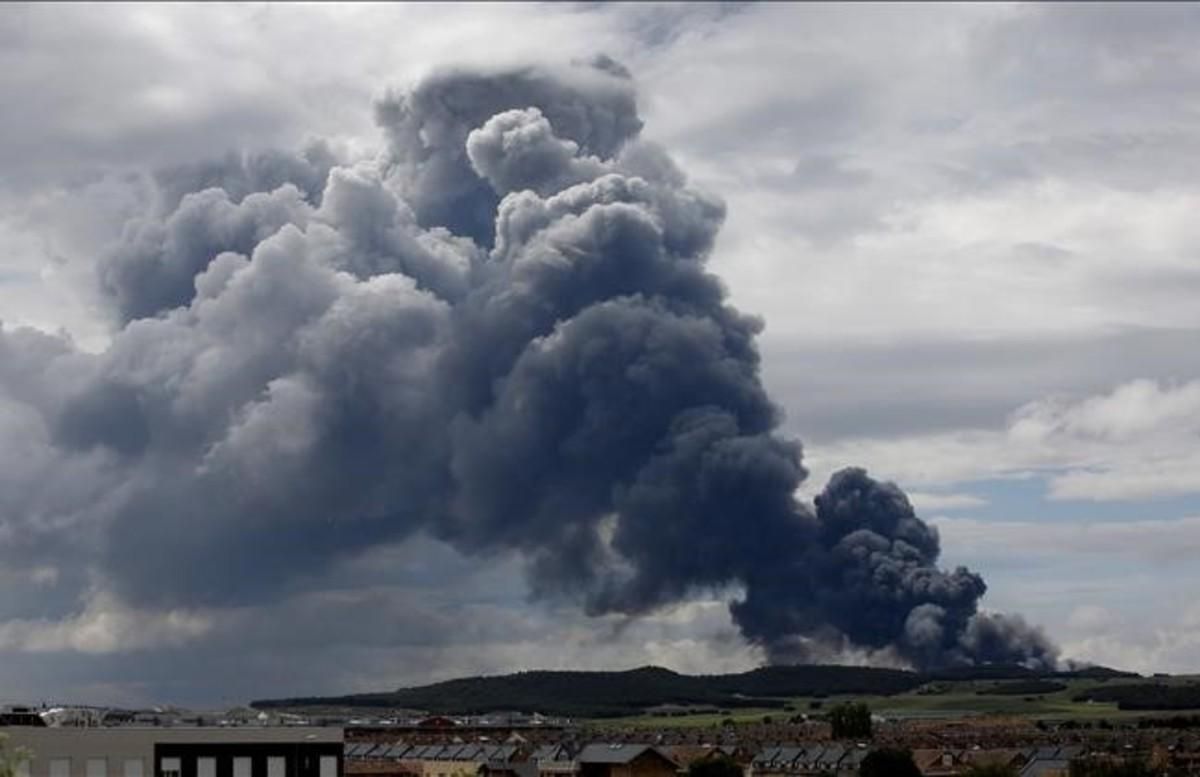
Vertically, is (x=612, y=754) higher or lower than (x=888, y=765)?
higher

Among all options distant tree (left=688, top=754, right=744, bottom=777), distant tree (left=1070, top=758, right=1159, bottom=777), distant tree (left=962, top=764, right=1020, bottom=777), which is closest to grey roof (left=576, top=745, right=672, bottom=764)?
distant tree (left=688, top=754, right=744, bottom=777)

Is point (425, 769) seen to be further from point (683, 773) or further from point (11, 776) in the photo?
point (11, 776)

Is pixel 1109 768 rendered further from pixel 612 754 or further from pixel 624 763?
pixel 612 754

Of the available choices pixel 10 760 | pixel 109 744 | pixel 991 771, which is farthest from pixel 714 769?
pixel 10 760

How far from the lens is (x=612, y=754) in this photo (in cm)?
19550

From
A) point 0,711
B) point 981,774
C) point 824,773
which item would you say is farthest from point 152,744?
point 824,773

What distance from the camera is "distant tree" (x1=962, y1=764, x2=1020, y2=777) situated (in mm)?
164738

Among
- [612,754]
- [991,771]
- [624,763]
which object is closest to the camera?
[991,771]

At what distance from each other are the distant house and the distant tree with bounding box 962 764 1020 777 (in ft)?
94.8

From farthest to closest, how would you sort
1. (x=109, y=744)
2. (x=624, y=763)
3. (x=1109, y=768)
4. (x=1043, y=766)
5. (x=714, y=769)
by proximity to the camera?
(x=624, y=763) < (x=1043, y=766) < (x=714, y=769) < (x=1109, y=768) < (x=109, y=744)

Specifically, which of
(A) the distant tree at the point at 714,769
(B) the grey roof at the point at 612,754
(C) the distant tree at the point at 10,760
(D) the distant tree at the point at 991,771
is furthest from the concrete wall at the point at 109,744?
(B) the grey roof at the point at 612,754

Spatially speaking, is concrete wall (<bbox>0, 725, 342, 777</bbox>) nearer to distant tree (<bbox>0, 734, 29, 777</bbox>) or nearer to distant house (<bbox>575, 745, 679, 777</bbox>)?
distant tree (<bbox>0, 734, 29, 777</bbox>)

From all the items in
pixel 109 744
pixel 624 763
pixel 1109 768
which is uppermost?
pixel 624 763

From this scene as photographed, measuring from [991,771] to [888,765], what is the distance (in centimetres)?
1802
